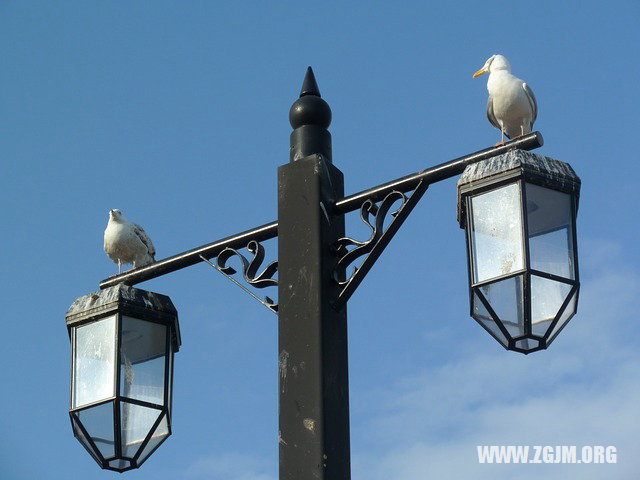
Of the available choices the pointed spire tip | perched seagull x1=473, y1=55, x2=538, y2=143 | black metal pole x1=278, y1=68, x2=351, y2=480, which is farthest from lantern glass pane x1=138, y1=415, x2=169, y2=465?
perched seagull x1=473, y1=55, x2=538, y2=143

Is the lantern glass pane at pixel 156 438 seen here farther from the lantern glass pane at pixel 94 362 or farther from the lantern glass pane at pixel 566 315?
Result: the lantern glass pane at pixel 566 315

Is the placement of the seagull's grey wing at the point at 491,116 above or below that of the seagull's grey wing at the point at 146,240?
above

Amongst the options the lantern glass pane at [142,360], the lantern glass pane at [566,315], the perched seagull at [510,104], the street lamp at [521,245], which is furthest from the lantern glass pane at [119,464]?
the perched seagull at [510,104]

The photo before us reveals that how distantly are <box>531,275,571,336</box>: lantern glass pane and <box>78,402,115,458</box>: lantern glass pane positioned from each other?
183 centimetres

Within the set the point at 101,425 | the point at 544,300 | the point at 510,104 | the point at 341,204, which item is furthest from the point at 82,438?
the point at 510,104

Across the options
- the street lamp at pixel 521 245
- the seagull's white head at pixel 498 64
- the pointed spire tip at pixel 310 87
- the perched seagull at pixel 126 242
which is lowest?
the street lamp at pixel 521 245

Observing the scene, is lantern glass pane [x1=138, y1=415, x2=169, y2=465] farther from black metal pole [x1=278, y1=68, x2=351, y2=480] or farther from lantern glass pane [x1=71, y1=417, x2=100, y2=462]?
black metal pole [x1=278, y1=68, x2=351, y2=480]

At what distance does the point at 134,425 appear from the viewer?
495cm

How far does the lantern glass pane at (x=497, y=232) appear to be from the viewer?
4.13 m

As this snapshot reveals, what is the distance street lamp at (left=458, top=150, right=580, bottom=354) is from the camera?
408 centimetres

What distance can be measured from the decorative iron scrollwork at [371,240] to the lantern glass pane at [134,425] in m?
1.08

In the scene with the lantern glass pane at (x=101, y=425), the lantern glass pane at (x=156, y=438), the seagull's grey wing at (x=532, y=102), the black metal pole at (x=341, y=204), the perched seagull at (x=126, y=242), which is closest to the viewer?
the black metal pole at (x=341, y=204)

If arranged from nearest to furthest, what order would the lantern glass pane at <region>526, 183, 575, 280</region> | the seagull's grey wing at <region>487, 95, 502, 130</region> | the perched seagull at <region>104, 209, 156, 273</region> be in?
the lantern glass pane at <region>526, 183, 575, 280</region>
the seagull's grey wing at <region>487, 95, 502, 130</region>
the perched seagull at <region>104, 209, 156, 273</region>

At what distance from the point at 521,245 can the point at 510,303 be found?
205 mm
